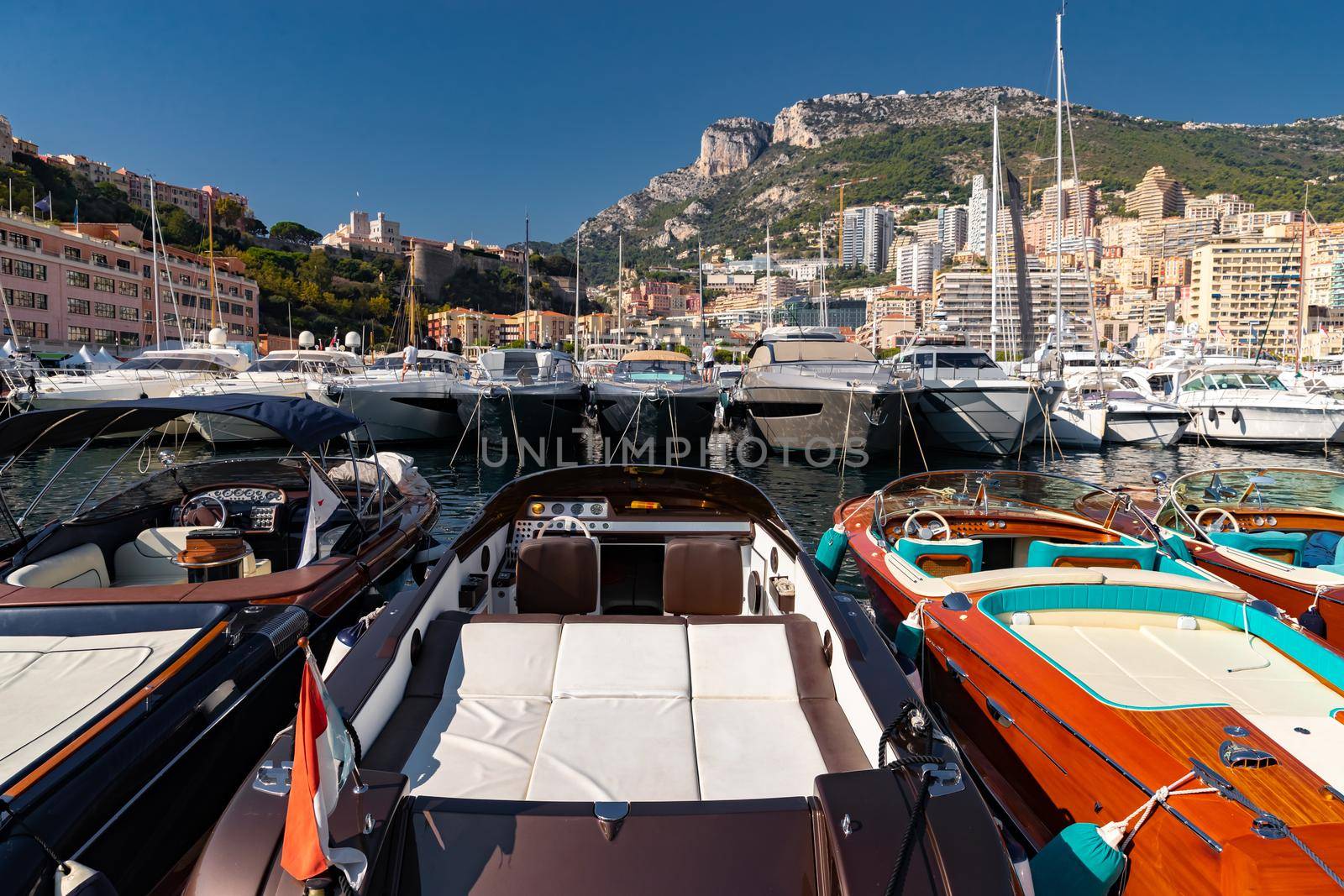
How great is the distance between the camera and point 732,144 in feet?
530

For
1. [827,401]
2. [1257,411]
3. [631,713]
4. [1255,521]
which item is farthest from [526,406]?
[1257,411]

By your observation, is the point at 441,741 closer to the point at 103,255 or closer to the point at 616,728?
the point at 616,728

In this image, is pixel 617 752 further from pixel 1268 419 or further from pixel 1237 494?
pixel 1268 419

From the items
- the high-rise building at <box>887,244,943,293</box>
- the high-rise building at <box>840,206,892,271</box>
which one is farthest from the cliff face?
the high-rise building at <box>887,244,943,293</box>

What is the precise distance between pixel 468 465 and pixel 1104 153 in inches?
5177

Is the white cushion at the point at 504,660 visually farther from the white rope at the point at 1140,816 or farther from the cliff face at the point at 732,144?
the cliff face at the point at 732,144

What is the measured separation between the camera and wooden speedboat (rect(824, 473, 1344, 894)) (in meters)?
2.41

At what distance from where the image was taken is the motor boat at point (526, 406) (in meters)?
17.2

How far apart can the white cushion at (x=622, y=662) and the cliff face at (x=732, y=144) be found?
167683mm

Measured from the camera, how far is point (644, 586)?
513cm

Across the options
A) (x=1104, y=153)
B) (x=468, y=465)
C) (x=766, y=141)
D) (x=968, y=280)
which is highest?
(x=766, y=141)

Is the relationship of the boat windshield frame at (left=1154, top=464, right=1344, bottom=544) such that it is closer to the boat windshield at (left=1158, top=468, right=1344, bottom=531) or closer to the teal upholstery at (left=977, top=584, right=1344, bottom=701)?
the boat windshield at (left=1158, top=468, right=1344, bottom=531)

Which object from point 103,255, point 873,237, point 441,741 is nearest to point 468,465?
point 441,741

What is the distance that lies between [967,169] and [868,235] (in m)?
19.0
